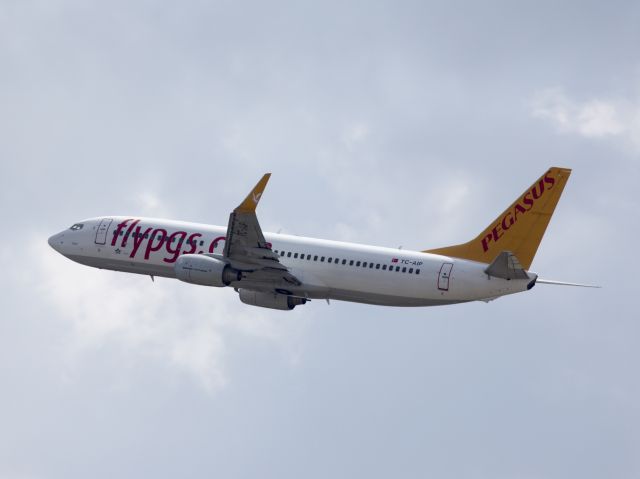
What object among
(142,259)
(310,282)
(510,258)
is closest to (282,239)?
(310,282)

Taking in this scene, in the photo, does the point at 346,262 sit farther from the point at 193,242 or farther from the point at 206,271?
the point at 193,242

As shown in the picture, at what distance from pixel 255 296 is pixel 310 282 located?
3310 millimetres

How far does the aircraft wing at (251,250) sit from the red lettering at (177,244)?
4772 mm

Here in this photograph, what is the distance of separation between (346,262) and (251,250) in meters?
4.87

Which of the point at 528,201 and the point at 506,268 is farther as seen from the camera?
the point at 528,201

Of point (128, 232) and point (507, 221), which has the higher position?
point (128, 232)

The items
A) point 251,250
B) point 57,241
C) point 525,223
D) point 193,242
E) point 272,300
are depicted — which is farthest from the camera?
point 57,241

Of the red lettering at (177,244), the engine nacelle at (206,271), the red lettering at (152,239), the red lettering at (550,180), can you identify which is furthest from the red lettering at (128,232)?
the red lettering at (550,180)

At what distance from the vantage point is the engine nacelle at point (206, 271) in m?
64.1

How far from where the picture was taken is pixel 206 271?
6412 centimetres

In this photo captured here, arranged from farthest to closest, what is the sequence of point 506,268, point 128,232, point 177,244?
point 128,232 → point 177,244 → point 506,268

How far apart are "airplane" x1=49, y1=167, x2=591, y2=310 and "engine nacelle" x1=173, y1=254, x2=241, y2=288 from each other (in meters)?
0.05

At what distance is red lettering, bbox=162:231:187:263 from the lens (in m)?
68.4

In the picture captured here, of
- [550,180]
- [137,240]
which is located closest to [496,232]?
[550,180]
